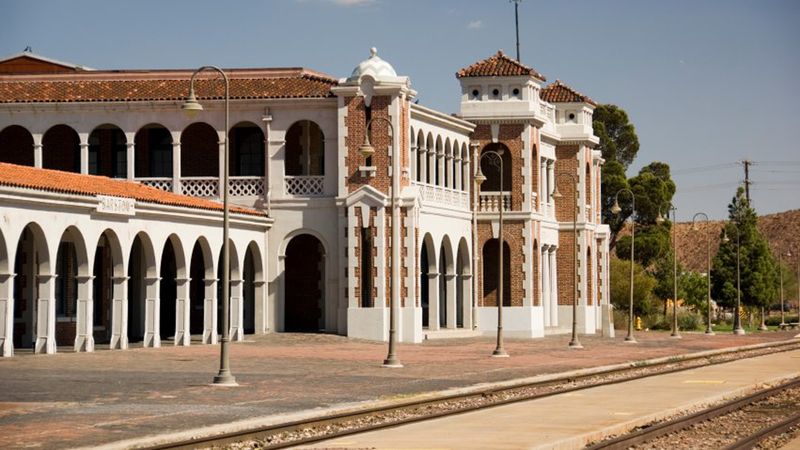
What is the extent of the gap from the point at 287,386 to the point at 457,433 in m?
10.7

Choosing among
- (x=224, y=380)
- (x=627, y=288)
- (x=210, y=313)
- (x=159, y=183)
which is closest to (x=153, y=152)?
(x=159, y=183)

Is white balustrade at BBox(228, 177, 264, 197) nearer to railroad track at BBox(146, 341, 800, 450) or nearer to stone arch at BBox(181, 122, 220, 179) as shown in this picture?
stone arch at BBox(181, 122, 220, 179)

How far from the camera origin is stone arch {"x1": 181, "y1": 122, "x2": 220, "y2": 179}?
6209 cm

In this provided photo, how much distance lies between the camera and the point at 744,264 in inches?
4321

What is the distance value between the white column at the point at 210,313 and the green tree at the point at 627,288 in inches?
2261

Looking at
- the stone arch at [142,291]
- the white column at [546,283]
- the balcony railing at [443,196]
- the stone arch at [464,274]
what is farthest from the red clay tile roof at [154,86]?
the white column at [546,283]

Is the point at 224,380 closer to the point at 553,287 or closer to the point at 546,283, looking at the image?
the point at 546,283

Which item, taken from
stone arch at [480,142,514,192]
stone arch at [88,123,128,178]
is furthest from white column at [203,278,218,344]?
stone arch at [480,142,514,192]

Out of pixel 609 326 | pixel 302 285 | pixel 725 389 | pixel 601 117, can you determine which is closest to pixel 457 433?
pixel 725 389

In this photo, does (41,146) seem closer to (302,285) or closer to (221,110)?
(221,110)

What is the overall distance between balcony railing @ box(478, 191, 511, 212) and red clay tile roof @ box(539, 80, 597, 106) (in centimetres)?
1181

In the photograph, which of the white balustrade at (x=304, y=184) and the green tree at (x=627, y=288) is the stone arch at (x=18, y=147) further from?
the green tree at (x=627, y=288)

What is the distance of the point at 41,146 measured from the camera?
198 ft

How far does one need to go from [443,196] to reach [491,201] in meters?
5.54
